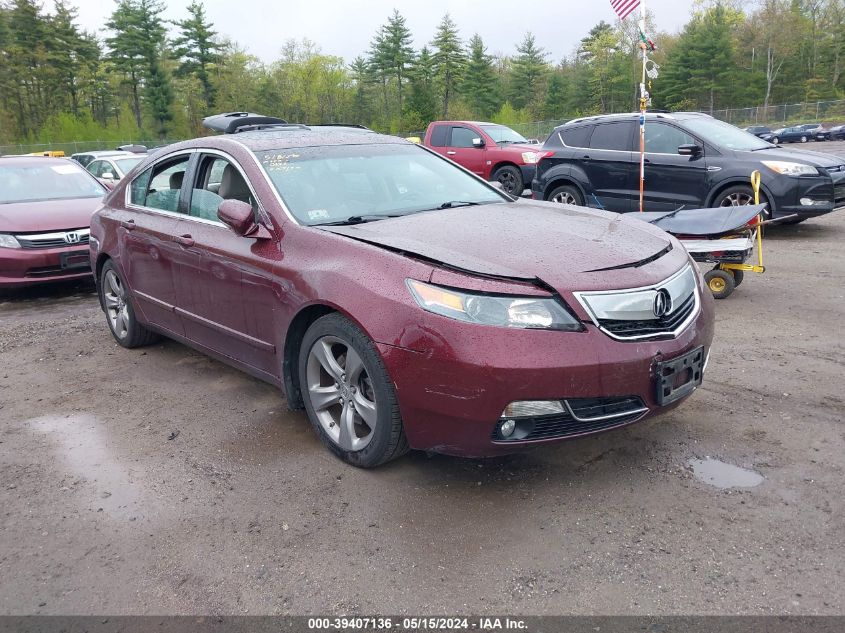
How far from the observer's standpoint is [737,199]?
31.2 ft

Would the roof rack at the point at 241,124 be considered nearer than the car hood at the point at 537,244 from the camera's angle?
No

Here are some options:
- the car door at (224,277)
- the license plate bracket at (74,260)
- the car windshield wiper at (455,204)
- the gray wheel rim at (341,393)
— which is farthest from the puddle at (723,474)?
the license plate bracket at (74,260)

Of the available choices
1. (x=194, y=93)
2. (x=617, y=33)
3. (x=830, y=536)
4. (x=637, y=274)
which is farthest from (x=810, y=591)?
(x=617, y=33)

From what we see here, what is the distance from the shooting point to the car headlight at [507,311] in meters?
2.99

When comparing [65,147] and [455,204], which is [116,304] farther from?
[65,147]

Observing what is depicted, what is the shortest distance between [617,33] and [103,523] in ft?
284

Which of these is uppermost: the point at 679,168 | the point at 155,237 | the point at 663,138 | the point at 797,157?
the point at 663,138

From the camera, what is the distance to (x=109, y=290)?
5992mm

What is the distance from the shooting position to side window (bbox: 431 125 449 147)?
55.1 feet

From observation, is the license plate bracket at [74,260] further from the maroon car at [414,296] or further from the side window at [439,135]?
the side window at [439,135]

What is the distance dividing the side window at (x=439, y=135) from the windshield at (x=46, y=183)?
8.89 meters

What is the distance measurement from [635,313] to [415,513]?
1.29m

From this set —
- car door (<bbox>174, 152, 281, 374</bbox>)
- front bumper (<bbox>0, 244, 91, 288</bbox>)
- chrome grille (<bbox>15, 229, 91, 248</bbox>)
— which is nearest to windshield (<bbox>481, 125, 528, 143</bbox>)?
chrome grille (<bbox>15, 229, 91, 248</bbox>)

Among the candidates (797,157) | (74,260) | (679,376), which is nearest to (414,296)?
(679,376)
